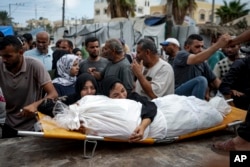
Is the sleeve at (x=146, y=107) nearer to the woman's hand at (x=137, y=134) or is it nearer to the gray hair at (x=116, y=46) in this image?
the woman's hand at (x=137, y=134)

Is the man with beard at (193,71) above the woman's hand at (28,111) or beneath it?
above

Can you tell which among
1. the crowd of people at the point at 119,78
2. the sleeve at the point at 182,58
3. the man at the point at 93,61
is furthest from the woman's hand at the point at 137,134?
the man at the point at 93,61

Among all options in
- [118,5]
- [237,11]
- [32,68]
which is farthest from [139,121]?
[237,11]

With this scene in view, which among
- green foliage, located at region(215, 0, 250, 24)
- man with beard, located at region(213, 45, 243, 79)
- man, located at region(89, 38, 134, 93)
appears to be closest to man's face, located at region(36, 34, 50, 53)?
man, located at region(89, 38, 134, 93)

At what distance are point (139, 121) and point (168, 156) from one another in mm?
388

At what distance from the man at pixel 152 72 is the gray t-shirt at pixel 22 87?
0.98 meters

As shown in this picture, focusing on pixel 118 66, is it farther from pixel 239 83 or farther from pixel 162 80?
pixel 239 83

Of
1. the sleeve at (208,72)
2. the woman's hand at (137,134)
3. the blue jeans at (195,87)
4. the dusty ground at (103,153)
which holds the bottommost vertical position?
the dusty ground at (103,153)

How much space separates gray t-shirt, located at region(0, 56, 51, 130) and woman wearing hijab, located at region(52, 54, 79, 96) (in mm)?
679

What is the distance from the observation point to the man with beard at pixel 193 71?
11.4 feet

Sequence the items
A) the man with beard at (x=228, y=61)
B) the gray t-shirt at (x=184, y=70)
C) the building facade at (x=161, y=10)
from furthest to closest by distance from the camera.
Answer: the building facade at (x=161, y=10) < the man with beard at (x=228, y=61) < the gray t-shirt at (x=184, y=70)

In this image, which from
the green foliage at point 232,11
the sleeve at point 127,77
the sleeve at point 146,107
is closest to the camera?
the sleeve at point 146,107

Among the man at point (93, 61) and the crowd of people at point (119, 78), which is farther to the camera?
the man at point (93, 61)

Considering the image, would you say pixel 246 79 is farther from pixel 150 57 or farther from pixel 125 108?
pixel 125 108
